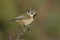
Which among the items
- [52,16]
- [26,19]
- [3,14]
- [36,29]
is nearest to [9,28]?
[3,14]

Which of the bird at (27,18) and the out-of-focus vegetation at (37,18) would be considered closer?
the bird at (27,18)

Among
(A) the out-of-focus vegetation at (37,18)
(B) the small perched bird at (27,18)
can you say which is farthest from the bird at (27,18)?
(A) the out-of-focus vegetation at (37,18)

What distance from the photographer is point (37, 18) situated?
6.95m

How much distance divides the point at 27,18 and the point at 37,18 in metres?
3.00

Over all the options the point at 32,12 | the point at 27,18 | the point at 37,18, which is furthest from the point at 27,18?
the point at 37,18

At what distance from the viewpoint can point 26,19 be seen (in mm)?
3916

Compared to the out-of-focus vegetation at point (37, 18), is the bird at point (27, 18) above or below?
below

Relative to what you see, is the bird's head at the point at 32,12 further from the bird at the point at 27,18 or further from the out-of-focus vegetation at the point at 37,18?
the out-of-focus vegetation at the point at 37,18

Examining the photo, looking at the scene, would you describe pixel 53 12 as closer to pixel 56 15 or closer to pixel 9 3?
pixel 56 15

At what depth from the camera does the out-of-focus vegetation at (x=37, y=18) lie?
6.07 meters

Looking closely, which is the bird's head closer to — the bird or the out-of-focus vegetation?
the bird

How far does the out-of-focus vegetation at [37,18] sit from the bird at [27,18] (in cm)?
179

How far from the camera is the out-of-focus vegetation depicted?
607cm

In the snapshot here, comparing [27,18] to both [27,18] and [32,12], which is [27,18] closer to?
[27,18]
